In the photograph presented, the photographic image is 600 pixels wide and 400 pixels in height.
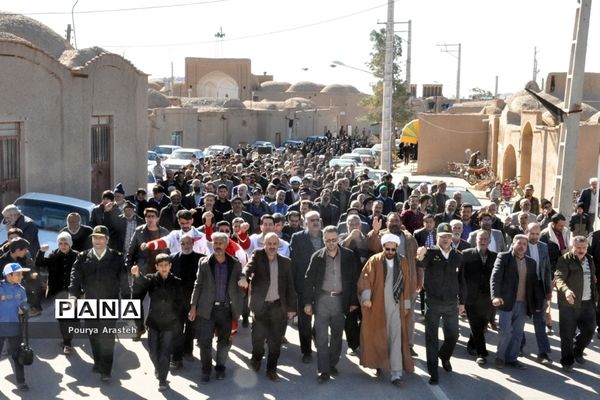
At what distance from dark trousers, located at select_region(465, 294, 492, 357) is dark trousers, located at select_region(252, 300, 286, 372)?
2.22 meters

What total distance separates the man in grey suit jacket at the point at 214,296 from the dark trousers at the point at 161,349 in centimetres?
32

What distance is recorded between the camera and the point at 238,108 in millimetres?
51188

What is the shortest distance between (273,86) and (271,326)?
71.3 m

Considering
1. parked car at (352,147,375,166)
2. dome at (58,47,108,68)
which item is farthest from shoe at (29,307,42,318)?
parked car at (352,147,375,166)

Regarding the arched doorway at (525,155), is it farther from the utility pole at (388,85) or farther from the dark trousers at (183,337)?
the dark trousers at (183,337)

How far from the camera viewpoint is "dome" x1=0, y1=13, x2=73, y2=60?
20.0 meters

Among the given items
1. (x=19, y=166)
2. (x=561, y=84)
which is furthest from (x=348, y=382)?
(x=561, y=84)

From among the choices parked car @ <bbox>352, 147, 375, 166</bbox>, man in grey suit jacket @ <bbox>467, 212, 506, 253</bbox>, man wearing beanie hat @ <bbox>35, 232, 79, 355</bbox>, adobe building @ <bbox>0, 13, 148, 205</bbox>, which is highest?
adobe building @ <bbox>0, 13, 148, 205</bbox>

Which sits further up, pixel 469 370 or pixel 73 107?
pixel 73 107

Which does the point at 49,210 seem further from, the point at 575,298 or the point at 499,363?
the point at 575,298

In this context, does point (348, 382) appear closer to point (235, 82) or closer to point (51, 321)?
point (51, 321)

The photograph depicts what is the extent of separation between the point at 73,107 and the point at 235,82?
56768mm

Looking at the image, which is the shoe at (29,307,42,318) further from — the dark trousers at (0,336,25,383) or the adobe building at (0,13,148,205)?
the adobe building at (0,13,148,205)

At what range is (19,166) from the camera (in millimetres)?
15180
